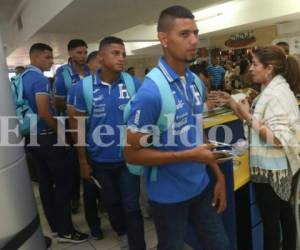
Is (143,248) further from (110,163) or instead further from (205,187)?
(205,187)

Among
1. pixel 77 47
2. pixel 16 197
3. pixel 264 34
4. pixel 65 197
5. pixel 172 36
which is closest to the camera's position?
pixel 16 197

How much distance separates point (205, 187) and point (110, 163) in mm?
779

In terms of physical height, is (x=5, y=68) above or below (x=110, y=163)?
above

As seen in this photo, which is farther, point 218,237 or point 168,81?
point 218,237

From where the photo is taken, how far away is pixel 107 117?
2100 mm

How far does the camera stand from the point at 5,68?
1007 mm

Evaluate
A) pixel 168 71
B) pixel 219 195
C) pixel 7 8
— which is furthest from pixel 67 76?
pixel 7 8

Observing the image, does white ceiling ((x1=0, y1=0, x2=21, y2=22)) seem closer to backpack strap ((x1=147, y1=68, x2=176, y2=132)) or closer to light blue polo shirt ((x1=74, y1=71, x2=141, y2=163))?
light blue polo shirt ((x1=74, y1=71, x2=141, y2=163))

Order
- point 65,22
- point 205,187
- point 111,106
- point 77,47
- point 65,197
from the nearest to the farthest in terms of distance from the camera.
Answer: point 205,187
point 111,106
point 65,197
point 77,47
point 65,22

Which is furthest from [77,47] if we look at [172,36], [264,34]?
[264,34]

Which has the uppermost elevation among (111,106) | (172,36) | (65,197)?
(172,36)

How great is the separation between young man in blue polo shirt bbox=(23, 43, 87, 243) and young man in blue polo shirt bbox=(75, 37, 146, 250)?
0.36 meters

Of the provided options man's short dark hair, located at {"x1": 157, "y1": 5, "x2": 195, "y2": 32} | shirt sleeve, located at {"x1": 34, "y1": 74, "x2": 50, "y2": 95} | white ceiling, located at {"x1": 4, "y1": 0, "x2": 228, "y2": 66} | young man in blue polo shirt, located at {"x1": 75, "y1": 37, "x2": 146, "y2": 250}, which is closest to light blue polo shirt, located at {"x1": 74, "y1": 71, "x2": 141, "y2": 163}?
young man in blue polo shirt, located at {"x1": 75, "y1": 37, "x2": 146, "y2": 250}

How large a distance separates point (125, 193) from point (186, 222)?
2.20ft
